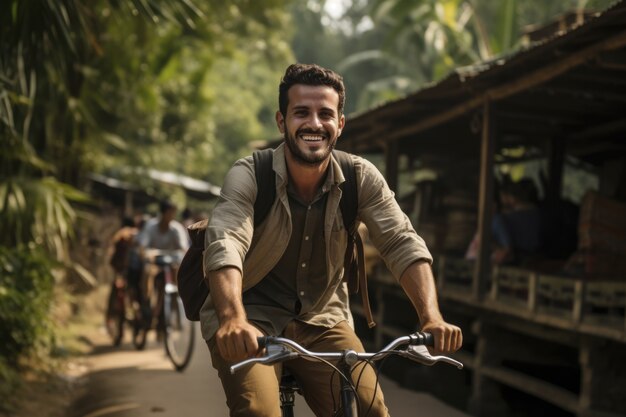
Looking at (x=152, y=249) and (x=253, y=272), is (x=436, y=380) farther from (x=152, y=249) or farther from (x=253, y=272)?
(x=253, y=272)

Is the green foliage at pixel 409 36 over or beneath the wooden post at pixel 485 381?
over

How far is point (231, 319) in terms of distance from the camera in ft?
10.9

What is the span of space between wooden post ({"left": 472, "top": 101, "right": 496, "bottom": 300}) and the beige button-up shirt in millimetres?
6236

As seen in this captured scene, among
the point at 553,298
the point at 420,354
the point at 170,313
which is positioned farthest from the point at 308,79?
the point at 170,313

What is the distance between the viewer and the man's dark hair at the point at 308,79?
12.6 feet

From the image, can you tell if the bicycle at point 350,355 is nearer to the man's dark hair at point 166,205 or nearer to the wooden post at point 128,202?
the man's dark hair at point 166,205

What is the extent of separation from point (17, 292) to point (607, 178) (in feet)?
26.1

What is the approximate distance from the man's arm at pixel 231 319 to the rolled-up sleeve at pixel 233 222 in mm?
40

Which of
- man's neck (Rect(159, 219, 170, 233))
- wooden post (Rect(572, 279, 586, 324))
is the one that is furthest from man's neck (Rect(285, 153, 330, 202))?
man's neck (Rect(159, 219, 170, 233))

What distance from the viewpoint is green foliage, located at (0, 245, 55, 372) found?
29.8ft

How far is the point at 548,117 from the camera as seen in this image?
459 inches

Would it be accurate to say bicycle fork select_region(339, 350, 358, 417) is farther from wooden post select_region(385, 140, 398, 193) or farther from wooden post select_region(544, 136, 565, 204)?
wooden post select_region(385, 140, 398, 193)

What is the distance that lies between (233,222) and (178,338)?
7.65 metres

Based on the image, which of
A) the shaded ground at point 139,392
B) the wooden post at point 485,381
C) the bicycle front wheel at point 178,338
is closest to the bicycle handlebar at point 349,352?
the shaded ground at point 139,392
